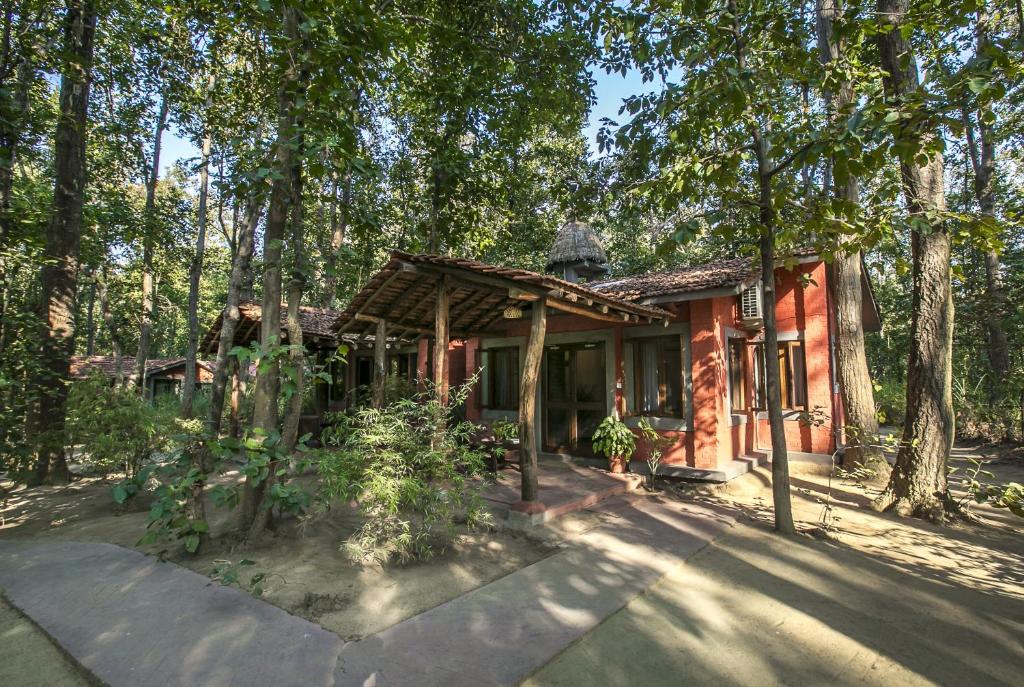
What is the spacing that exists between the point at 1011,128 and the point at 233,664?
1577cm

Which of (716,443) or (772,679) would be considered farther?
(716,443)

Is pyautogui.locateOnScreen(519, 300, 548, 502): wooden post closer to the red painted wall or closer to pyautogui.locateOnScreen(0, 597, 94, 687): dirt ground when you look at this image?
the red painted wall

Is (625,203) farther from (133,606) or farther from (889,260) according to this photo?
(889,260)

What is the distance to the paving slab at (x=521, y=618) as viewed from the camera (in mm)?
2725

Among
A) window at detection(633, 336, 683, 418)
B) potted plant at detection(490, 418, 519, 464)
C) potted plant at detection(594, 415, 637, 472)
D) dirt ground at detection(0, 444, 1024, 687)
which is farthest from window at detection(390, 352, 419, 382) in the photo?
dirt ground at detection(0, 444, 1024, 687)

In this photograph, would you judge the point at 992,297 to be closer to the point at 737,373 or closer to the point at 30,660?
the point at 737,373

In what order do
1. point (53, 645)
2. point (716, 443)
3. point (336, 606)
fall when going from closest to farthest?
1. point (53, 645)
2. point (336, 606)
3. point (716, 443)

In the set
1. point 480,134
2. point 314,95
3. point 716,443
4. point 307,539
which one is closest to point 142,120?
point 480,134

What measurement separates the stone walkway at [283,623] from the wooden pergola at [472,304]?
1.49m

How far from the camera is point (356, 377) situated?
47.3 feet

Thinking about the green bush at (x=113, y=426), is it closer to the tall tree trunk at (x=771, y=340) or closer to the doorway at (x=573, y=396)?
the doorway at (x=573, y=396)

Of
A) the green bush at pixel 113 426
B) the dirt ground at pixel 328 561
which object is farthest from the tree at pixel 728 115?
the green bush at pixel 113 426

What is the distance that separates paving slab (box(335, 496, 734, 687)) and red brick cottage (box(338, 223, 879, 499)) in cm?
220

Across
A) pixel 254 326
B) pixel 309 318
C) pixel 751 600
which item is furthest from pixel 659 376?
pixel 254 326
